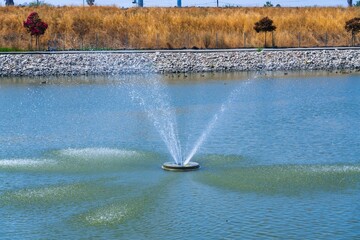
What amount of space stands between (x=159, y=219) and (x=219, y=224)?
1.38 m

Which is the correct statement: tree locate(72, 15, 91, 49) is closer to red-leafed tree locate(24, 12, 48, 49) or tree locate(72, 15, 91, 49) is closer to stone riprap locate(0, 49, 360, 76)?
red-leafed tree locate(24, 12, 48, 49)

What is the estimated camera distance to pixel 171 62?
6344 cm

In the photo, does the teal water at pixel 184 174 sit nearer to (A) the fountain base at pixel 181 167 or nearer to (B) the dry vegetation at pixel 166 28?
(A) the fountain base at pixel 181 167

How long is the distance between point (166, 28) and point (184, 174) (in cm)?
6035

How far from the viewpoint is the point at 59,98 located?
44.8m

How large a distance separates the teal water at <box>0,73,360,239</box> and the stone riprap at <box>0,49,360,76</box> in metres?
19.6

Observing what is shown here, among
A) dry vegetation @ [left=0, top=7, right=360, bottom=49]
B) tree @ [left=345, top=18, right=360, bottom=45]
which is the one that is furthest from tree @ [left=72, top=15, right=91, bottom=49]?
tree @ [left=345, top=18, right=360, bottom=45]

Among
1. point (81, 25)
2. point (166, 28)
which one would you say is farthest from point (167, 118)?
point (81, 25)

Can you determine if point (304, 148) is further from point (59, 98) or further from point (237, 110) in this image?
point (59, 98)

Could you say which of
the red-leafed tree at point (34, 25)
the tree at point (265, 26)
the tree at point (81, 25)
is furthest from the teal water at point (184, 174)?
the tree at point (81, 25)

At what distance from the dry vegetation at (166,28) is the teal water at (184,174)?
3572 cm

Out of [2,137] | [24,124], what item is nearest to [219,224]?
[2,137]

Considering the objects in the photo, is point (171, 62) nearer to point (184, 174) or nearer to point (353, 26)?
point (353, 26)

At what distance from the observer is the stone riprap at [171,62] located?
61.6 metres
